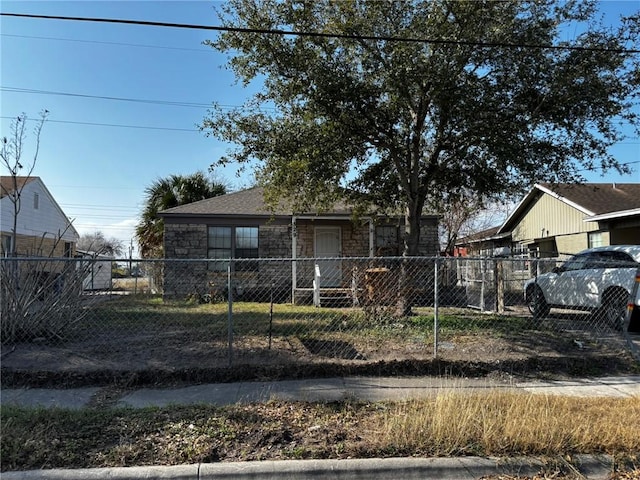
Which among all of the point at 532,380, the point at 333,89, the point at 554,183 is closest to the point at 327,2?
the point at 333,89

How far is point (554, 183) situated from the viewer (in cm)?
1033

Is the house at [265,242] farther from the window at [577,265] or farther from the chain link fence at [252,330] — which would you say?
the window at [577,265]

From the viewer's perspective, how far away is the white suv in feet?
31.8

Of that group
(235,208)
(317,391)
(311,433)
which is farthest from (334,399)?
(235,208)

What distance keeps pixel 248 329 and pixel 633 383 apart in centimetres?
619

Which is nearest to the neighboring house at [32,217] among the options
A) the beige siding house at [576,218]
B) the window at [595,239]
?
the beige siding house at [576,218]

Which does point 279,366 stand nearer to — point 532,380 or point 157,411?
point 157,411

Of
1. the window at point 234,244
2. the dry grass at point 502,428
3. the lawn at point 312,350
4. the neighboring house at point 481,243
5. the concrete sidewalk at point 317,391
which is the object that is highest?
the neighboring house at point 481,243

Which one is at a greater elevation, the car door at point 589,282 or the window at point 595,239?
the window at point 595,239

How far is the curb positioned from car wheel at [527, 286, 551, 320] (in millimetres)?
7990

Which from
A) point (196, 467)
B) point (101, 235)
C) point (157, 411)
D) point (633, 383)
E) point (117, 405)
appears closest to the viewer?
point (196, 467)

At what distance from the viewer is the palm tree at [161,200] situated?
2053 cm

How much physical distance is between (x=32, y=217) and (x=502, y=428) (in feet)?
83.5

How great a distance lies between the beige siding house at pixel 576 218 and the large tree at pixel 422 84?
207 inches
